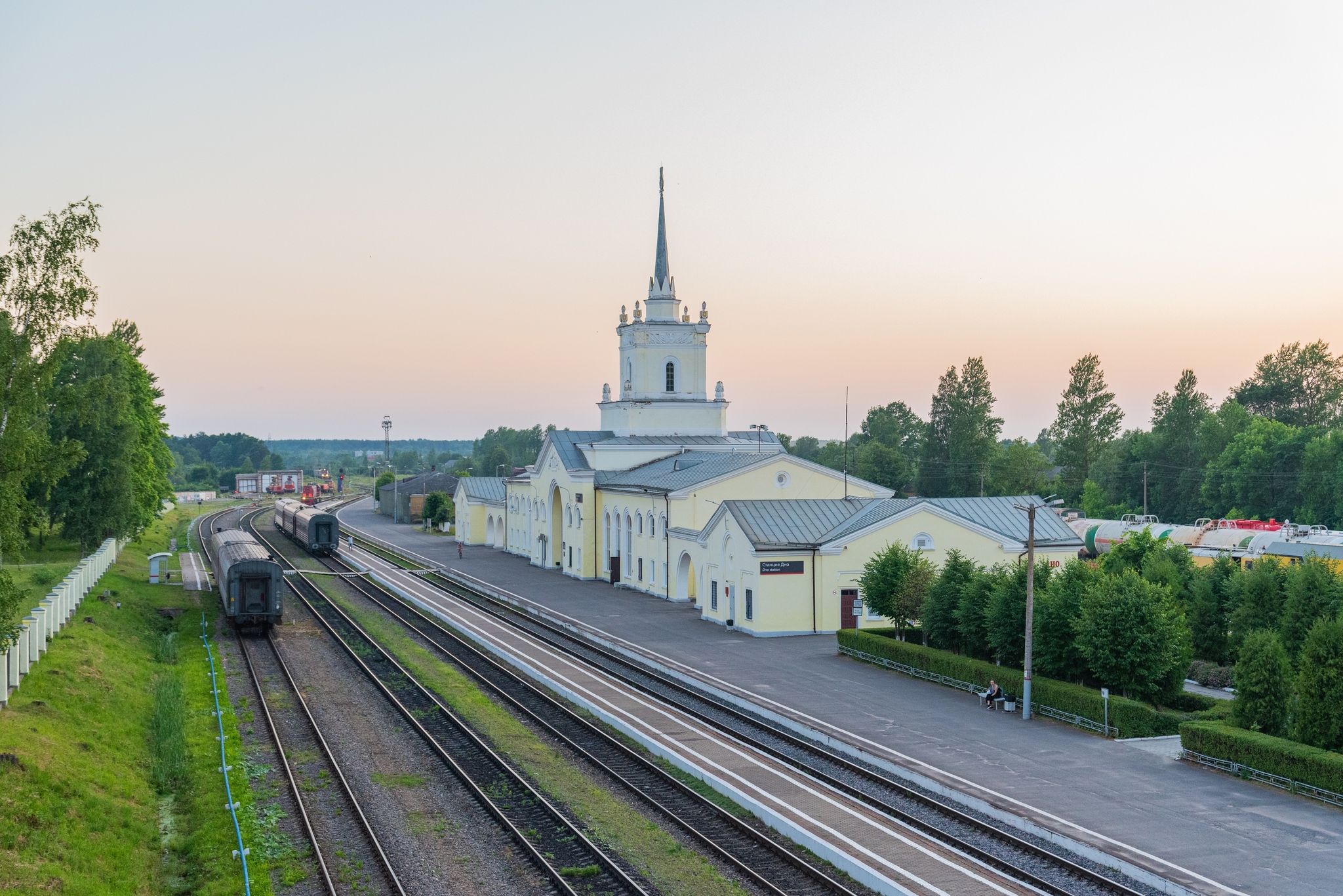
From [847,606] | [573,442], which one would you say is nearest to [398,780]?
[847,606]

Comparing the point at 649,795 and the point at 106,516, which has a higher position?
the point at 106,516

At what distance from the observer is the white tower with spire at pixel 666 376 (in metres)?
69.8

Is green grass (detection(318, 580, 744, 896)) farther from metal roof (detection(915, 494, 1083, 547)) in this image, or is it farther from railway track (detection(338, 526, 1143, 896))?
metal roof (detection(915, 494, 1083, 547))

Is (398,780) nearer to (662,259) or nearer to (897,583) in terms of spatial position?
(897,583)

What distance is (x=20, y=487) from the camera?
2352cm

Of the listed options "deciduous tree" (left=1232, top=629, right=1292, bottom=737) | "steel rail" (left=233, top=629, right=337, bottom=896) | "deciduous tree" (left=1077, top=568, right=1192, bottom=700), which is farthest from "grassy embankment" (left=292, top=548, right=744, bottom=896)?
"deciduous tree" (left=1077, top=568, right=1192, bottom=700)

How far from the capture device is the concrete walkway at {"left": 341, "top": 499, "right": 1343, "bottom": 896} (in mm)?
18875

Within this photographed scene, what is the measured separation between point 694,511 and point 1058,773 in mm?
30768

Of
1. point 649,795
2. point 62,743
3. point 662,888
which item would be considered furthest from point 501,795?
point 62,743

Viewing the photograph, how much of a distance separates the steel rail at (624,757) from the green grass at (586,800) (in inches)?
17.6

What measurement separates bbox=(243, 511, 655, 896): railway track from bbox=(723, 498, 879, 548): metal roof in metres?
15.2

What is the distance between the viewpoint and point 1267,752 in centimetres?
2362

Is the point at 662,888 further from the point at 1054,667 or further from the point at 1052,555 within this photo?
the point at 1052,555

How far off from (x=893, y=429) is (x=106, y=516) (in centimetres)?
9770
